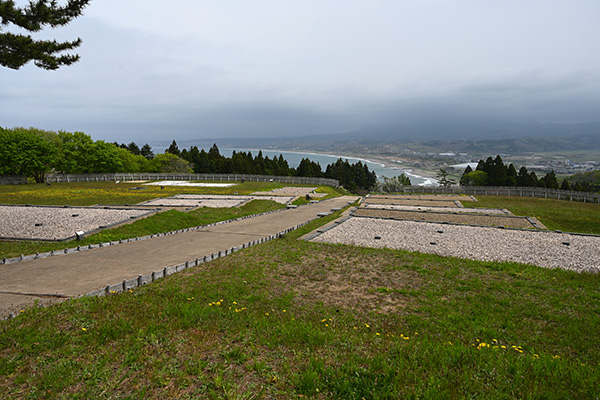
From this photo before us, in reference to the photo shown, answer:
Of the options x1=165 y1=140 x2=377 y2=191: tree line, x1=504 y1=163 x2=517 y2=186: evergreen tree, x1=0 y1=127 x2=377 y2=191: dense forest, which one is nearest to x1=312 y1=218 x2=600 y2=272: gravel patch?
x1=504 y1=163 x2=517 y2=186: evergreen tree

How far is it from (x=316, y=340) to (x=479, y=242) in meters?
13.1

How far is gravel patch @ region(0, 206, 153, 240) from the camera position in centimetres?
1603

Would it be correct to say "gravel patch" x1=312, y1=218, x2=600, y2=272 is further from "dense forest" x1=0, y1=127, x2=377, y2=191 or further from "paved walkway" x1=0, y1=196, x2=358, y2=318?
"dense forest" x1=0, y1=127, x2=377, y2=191

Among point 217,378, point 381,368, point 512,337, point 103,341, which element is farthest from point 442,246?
point 103,341

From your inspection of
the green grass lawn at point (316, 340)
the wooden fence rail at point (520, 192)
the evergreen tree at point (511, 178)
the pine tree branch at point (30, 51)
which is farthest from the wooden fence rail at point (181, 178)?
the green grass lawn at point (316, 340)

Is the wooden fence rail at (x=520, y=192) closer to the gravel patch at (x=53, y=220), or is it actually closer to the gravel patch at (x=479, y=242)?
the gravel patch at (x=479, y=242)

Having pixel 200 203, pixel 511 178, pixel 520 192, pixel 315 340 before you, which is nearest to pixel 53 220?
pixel 200 203

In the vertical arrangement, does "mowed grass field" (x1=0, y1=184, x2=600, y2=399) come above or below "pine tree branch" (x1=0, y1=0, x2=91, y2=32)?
below

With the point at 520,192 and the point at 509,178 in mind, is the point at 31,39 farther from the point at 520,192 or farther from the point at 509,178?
the point at 509,178

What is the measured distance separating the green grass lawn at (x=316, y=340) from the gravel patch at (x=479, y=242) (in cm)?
273

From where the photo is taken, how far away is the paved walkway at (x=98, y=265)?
8.36 meters

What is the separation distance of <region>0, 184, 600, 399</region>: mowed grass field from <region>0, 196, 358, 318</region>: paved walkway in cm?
157

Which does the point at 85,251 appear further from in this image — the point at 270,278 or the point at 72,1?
the point at 72,1

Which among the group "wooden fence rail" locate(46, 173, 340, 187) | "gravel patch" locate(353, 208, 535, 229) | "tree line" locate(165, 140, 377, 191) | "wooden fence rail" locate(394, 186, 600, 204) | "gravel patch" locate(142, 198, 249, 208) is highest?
"tree line" locate(165, 140, 377, 191)
